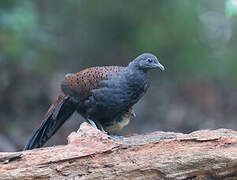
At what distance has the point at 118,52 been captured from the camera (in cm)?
841

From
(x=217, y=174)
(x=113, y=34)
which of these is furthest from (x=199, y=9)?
(x=217, y=174)

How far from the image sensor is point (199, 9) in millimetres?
7828

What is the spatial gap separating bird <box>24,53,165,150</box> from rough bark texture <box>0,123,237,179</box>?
2.81 feet

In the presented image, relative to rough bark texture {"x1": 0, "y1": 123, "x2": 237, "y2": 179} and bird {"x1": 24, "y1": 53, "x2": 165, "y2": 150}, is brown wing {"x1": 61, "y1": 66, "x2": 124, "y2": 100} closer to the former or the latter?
bird {"x1": 24, "y1": 53, "x2": 165, "y2": 150}

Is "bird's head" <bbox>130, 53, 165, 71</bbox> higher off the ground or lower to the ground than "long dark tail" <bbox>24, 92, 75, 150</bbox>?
higher

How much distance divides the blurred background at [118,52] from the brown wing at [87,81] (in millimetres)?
2398

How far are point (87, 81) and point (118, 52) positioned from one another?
12.8 ft

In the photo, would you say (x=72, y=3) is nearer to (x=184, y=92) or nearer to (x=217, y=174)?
(x=184, y=92)

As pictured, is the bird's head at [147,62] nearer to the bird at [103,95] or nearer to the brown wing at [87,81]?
the bird at [103,95]

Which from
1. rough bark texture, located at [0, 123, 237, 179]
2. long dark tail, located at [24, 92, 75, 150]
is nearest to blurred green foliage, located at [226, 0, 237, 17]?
rough bark texture, located at [0, 123, 237, 179]

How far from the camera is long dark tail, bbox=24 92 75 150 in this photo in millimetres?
4602

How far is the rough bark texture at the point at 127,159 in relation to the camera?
3250mm

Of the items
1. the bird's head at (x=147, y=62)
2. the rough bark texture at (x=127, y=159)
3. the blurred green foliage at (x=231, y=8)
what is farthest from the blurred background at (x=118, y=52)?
the blurred green foliage at (x=231, y=8)

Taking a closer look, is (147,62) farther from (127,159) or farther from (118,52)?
(118,52)
